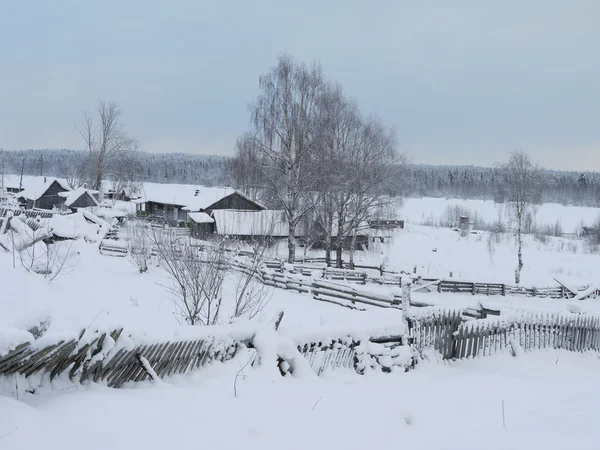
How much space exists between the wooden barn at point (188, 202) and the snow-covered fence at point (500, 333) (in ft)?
105

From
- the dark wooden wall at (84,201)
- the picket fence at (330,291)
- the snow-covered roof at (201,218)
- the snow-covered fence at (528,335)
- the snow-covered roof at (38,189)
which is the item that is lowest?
the picket fence at (330,291)

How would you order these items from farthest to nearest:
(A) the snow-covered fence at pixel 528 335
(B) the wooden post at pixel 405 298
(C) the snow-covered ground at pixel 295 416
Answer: (A) the snow-covered fence at pixel 528 335 → (B) the wooden post at pixel 405 298 → (C) the snow-covered ground at pixel 295 416

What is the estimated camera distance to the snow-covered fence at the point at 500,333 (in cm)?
743

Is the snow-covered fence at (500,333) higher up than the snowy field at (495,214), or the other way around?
the snowy field at (495,214)

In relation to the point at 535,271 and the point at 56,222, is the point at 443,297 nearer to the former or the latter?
the point at 535,271

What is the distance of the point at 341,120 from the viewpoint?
966 inches

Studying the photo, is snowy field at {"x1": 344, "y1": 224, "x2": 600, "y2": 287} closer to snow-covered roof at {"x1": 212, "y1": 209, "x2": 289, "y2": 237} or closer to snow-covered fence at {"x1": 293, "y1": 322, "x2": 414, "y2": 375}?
snow-covered roof at {"x1": 212, "y1": 209, "x2": 289, "y2": 237}

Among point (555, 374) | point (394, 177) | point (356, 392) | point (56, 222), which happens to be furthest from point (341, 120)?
point (356, 392)

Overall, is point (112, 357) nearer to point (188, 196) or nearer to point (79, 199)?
point (79, 199)

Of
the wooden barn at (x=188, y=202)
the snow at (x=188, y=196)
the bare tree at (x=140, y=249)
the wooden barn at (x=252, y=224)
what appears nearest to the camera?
the bare tree at (x=140, y=249)

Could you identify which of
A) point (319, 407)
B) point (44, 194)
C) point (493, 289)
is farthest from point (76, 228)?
point (44, 194)

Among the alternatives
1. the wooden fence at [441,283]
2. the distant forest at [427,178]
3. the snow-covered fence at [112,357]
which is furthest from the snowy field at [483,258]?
the distant forest at [427,178]

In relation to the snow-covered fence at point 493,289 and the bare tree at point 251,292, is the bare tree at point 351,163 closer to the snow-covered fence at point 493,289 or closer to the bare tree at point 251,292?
the snow-covered fence at point 493,289

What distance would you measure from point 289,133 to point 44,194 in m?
37.4
